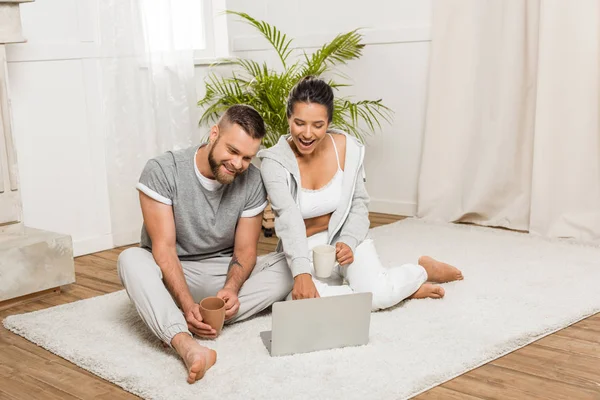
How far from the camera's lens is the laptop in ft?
6.61

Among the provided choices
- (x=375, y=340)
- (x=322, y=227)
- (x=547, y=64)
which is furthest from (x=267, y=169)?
(x=547, y=64)

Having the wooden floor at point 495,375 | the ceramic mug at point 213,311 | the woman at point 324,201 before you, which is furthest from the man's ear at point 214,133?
the wooden floor at point 495,375

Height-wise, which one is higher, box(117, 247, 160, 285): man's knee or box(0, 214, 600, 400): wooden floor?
box(117, 247, 160, 285): man's knee

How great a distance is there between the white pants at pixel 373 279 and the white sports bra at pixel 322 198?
88mm

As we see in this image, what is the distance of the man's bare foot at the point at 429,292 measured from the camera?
2559mm

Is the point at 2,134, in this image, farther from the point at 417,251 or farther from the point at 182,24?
the point at 417,251

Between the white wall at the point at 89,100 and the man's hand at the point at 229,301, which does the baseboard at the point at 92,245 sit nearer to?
the white wall at the point at 89,100

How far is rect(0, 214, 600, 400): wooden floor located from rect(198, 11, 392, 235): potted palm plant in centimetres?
175

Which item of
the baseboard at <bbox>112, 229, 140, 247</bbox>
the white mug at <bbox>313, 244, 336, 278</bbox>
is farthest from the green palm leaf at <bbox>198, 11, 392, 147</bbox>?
the white mug at <bbox>313, 244, 336, 278</bbox>

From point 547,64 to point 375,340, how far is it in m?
1.84

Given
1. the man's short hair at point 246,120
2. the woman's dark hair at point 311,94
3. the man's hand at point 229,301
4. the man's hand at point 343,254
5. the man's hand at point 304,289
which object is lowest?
the man's hand at point 229,301

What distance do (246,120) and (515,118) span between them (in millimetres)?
1882

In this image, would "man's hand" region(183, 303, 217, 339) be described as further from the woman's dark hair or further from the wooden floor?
the woman's dark hair

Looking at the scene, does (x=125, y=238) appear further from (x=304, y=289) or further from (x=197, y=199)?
(x=304, y=289)
